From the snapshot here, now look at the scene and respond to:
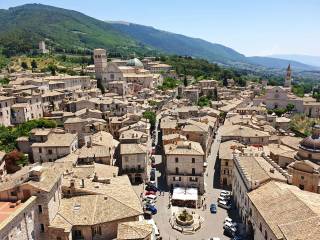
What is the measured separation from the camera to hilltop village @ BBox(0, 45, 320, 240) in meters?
42.7

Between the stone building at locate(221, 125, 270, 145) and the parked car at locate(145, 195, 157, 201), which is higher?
the stone building at locate(221, 125, 270, 145)

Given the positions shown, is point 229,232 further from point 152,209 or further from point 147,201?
point 147,201

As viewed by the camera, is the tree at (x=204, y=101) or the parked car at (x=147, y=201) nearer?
the parked car at (x=147, y=201)

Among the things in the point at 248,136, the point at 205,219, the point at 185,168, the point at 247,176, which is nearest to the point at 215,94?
the point at 248,136

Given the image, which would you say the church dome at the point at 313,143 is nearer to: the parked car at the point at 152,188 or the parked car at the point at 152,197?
the parked car at the point at 152,197

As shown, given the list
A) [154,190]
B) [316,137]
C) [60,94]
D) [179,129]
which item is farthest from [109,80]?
[316,137]

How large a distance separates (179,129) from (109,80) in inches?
2348

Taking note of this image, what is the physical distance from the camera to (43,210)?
4216 cm

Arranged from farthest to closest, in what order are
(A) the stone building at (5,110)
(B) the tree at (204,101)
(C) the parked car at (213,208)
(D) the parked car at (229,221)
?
(B) the tree at (204,101) → (A) the stone building at (5,110) → (C) the parked car at (213,208) → (D) the parked car at (229,221)

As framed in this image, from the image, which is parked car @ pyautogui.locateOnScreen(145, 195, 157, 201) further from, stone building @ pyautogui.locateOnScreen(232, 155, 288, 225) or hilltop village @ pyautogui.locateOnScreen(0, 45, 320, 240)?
stone building @ pyautogui.locateOnScreen(232, 155, 288, 225)

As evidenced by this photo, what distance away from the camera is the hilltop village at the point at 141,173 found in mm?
42719

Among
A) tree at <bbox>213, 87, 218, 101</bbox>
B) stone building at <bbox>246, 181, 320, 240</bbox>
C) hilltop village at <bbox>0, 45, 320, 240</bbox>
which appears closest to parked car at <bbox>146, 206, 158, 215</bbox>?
hilltop village at <bbox>0, 45, 320, 240</bbox>

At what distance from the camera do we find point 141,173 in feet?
228

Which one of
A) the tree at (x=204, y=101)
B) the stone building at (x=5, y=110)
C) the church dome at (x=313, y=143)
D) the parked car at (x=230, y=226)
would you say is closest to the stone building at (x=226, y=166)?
the church dome at (x=313, y=143)
